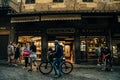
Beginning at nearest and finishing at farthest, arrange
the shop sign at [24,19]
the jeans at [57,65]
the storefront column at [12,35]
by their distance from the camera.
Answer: the jeans at [57,65] < the shop sign at [24,19] < the storefront column at [12,35]

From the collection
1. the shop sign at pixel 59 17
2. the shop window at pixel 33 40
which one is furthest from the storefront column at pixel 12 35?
the shop sign at pixel 59 17

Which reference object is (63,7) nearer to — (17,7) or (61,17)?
(61,17)

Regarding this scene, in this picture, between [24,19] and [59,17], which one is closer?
[59,17]

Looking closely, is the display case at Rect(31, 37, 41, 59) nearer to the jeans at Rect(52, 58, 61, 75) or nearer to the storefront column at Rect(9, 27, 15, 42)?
the storefront column at Rect(9, 27, 15, 42)

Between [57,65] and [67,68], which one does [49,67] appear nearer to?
[57,65]

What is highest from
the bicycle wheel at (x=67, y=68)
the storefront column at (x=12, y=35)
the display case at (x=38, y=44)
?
the storefront column at (x=12, y=35)

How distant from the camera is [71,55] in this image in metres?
23.3

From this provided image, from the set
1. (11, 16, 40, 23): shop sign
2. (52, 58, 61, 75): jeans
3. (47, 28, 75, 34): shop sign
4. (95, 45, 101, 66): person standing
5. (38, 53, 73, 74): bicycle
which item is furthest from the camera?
(47, 28, 75, 34): shop sign

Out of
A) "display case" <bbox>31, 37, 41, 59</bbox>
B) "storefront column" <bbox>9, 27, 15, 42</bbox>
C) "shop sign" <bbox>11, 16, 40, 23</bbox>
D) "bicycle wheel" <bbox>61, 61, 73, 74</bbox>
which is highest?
"shop sign" <bbox>11, 16, 40, 23</bbox>

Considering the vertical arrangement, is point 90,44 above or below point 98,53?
above

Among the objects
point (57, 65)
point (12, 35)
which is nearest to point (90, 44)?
point (12, 35)

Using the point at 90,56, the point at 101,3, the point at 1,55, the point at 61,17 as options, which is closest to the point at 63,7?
the point at 61,17

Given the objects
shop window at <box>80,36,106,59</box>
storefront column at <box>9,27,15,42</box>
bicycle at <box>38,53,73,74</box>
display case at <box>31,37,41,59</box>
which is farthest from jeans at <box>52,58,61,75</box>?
storefront column at <box>9,27,15,42</box>

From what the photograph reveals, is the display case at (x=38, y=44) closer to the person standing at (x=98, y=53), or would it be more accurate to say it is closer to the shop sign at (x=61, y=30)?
the shop sign at (x=61, y=30)
